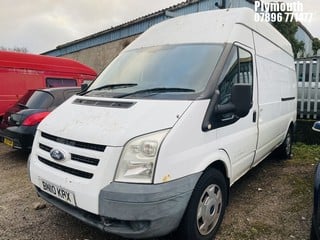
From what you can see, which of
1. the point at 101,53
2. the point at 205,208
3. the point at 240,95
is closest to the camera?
the point at 205,208

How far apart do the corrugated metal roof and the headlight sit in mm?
7243

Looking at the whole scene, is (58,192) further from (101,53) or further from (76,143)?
(101,53)

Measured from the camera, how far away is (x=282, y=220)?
3.79 metres

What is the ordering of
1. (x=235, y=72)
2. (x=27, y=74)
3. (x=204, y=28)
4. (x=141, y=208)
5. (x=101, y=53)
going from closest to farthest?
(x=141, y=208), (x=235, y=72), (x=204, y=28), (x=27, y=74), (x=101, y=53)

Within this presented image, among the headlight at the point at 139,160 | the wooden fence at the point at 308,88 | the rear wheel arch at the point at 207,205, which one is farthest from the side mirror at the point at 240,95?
the wooden fence at the point at 308,88

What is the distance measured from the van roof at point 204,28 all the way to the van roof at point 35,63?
578 cm

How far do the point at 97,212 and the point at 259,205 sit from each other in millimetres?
2441

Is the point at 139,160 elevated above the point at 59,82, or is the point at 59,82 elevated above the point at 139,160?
the point at 59,82

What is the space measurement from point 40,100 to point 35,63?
10.3ft

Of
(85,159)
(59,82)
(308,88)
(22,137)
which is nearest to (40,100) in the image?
(22,137)

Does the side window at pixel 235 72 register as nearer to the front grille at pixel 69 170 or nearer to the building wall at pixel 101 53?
the front grille at pixel 69 170

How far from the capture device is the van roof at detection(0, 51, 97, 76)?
870 cm

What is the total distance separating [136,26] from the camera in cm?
1582

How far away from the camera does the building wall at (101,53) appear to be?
16.7 metres
